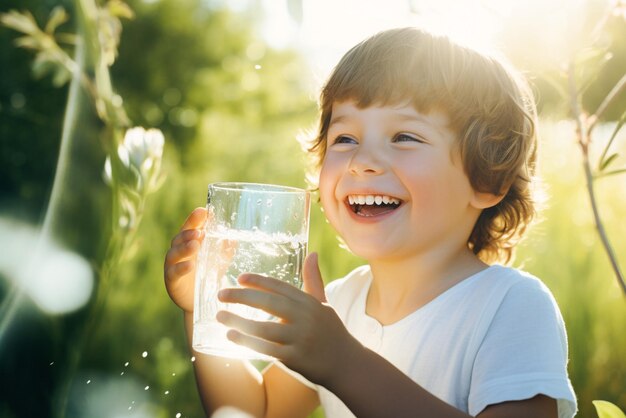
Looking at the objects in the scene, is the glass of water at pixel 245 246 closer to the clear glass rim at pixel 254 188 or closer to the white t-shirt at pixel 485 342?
the clear glass rim at pixel 254 188

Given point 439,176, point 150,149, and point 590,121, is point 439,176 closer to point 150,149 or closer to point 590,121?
point 590,121

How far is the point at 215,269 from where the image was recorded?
1261 mm

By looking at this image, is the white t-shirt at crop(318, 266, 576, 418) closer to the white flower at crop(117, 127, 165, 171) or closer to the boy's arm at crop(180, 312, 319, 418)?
the boy's arm at crop(180, 312, 319, 418)

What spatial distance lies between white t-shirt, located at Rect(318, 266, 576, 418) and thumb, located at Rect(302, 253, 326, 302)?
0.29m

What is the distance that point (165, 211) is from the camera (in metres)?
2.35

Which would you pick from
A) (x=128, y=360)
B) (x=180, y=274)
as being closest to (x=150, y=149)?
(x=180, y=274)

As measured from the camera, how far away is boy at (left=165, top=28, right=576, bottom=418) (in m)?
1.32

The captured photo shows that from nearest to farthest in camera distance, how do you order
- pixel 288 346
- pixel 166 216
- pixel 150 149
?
pixel 288 346 < pixel 150 149 < pixel 166 216

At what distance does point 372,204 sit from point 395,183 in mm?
65

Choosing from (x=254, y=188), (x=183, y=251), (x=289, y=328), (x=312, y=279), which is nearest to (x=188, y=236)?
(x=183, y=251)

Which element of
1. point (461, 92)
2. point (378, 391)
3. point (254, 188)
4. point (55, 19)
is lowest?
point (378, 391)

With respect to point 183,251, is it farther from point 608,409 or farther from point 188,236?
point 608,409

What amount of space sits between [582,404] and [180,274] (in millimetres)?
1059

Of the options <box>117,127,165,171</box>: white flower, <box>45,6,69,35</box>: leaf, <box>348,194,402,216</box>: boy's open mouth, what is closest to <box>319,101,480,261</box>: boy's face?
<box>348,194,402,216</box>: boy's open mouth
